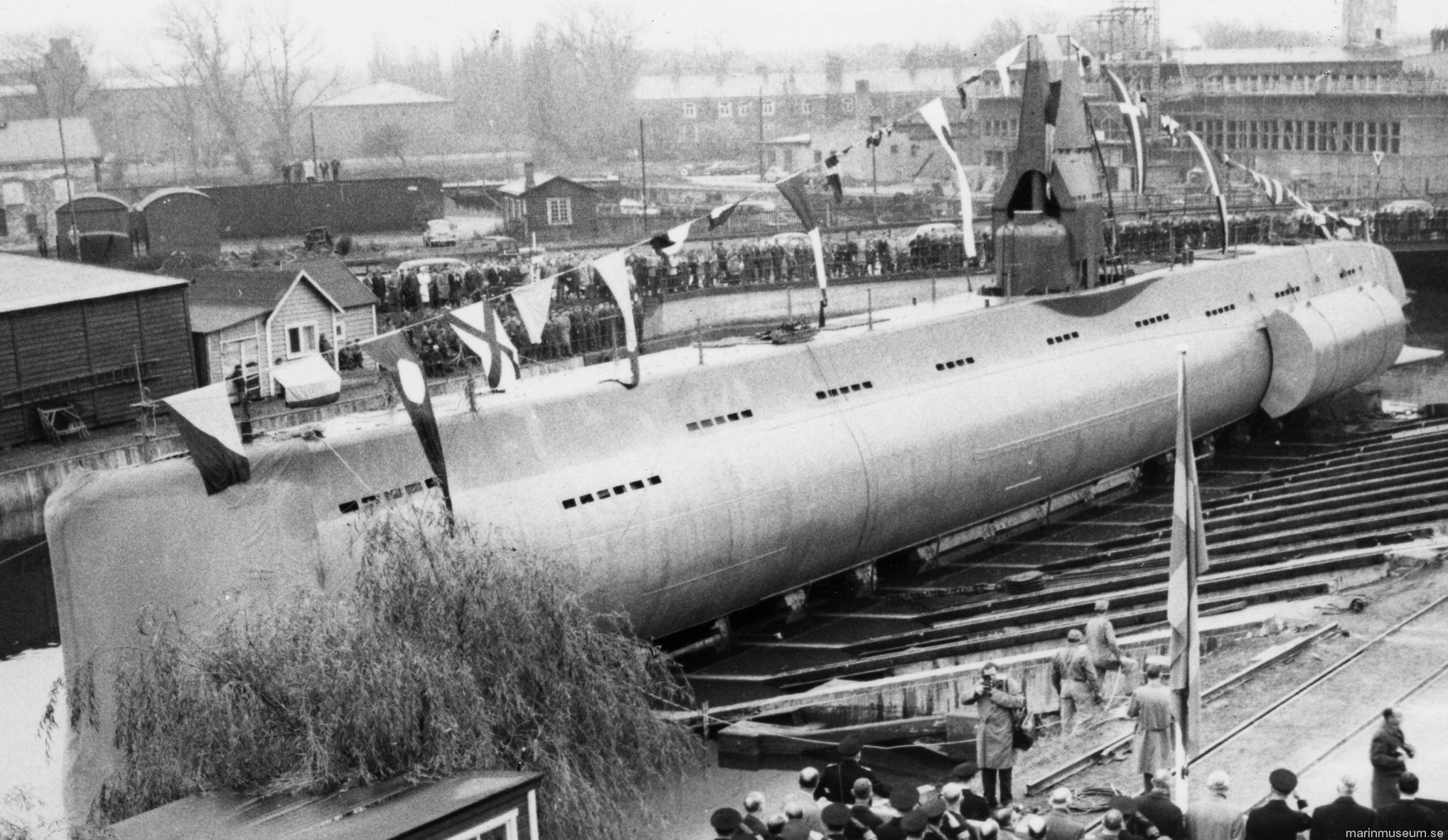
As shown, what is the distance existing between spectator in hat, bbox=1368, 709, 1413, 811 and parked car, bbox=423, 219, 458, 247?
44.9 meters

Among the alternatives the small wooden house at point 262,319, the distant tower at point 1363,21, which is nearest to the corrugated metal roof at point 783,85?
the distant tower at point 1363,21

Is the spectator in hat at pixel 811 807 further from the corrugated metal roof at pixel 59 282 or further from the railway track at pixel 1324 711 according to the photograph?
the corrugated metal roof at pixel 59 282

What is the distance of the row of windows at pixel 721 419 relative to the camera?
21266 mm

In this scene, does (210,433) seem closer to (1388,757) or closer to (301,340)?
(1388,757)

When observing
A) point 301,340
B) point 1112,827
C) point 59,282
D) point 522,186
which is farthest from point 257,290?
point 522,186

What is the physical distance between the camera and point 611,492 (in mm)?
19422

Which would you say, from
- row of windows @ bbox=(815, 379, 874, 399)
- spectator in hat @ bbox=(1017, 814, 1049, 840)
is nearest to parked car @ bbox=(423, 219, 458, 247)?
row of windows @ bbox=(815, 379, 874, 399)

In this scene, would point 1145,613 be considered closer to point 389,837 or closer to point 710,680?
point 710,680

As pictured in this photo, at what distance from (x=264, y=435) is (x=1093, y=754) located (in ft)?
31.1

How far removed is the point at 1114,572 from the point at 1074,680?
8000mm

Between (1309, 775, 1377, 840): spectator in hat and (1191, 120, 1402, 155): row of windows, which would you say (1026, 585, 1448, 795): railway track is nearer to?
(1309, 775, 1377, 840): spectator in hat

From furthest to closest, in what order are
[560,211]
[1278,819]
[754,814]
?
[560,211], [754,814], [1278,819]

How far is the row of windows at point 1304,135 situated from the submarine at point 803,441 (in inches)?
1500

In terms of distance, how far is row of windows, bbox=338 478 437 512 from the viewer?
17.6 m
